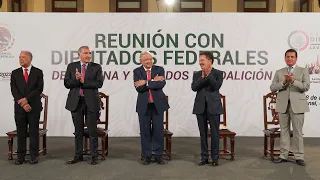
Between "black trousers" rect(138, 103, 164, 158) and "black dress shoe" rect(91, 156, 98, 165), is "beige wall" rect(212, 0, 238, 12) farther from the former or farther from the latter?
"black dress shoe" rect(91, 156, 98, 165)

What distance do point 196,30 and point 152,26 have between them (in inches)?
30.6

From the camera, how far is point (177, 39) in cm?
738

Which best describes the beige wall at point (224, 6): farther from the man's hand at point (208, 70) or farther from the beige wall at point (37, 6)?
the man's hand at point (208, 70)

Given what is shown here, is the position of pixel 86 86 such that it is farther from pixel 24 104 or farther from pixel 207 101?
pixel 207 101

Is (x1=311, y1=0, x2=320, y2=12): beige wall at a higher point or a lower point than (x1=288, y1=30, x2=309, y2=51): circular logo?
higher

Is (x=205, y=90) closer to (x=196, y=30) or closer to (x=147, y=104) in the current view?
(x=147, y=104)

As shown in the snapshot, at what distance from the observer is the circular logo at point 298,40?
7.32 metres

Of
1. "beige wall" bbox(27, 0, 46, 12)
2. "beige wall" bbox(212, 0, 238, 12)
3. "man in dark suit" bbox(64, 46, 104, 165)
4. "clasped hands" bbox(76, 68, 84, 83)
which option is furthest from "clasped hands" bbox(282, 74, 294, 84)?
"beige wall" bbox(27, 0, 46, 12)

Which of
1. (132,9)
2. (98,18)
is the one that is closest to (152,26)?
(98,18)

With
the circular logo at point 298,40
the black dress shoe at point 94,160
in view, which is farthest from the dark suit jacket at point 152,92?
the circular logo at point 298,40

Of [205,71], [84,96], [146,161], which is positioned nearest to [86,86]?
[84,96]

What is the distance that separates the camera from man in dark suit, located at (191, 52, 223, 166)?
4988 millimetres

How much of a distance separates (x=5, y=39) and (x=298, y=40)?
5.12 meters

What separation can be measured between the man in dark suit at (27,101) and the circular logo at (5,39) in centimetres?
234
